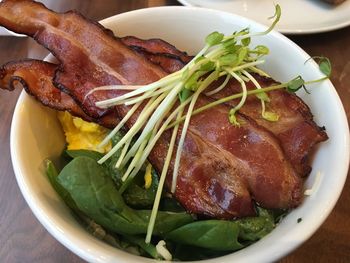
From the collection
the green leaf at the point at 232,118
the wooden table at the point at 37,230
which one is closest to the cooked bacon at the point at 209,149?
the green leaf at the point at 232,118

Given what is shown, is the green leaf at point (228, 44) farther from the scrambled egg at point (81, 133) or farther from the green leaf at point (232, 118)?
the scrambled egg at point (81, 133)

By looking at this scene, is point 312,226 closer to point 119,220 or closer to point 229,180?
point 229,180

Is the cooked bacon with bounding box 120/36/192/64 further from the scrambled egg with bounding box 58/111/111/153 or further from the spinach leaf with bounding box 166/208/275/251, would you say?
the spinach leaf with bounding box 166/208/275/251

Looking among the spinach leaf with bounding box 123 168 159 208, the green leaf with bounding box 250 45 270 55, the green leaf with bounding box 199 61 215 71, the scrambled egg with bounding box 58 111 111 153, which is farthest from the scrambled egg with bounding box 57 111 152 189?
the green leaf with bounding box 250 45 270 55

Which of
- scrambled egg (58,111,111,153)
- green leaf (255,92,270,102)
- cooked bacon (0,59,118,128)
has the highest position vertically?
green leaf (255,92,270,102)

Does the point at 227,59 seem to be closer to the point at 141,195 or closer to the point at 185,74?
the point at 185,74

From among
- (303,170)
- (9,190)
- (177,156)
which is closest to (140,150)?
Answer: (177,156)
